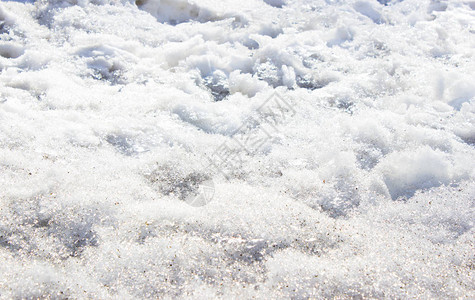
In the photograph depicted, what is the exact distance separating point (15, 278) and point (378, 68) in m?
3.30

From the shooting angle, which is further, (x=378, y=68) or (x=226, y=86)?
(x=378, y=68)

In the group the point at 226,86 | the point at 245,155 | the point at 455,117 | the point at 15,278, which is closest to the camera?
the point at 15,278

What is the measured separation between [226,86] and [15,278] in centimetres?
221

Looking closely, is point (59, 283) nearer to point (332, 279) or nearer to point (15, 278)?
point (15, 278)

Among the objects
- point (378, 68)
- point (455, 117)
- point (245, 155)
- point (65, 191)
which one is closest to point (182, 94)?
point (245, 155)

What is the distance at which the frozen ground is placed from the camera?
1.76 metres

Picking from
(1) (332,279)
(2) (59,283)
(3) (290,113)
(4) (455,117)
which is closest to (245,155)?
(3) (290,113)

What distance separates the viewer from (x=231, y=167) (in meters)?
2.49

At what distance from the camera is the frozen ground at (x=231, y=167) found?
176cm

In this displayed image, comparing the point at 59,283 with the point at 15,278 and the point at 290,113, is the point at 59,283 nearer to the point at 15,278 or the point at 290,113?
the point at 15,278

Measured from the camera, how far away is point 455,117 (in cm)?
299

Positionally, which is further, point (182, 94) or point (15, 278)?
point (182, 94)

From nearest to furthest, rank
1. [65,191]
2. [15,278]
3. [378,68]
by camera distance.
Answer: [15,278] < [65,191] < [378,68]

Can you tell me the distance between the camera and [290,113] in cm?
303
